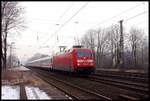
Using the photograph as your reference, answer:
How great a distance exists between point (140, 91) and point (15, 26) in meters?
A: 17.2

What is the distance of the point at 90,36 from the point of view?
198 feet

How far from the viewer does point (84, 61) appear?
21562 millimetres

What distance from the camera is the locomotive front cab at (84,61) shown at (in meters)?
21.0

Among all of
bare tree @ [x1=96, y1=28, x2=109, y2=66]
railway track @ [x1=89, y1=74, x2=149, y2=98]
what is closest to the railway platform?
railway track @ [x1=89, y1=74, x2=149, y2=98]

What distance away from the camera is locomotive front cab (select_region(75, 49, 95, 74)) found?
68.9ft

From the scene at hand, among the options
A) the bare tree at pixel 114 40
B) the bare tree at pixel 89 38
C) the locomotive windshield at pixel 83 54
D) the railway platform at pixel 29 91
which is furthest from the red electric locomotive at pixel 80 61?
the bare tree at pixel 89 38

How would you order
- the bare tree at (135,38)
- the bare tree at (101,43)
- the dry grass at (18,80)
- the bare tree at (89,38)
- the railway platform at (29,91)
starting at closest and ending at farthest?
the railway platform at (29,91) → the dry grass at (18,80) → the bare tree at (135,38) → the bare tree at (101,43) → the bare tree at (89,38)

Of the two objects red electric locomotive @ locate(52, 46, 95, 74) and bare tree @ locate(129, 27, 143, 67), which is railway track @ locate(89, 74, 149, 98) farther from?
bare tree @ locate(129, 27, 143, 67)

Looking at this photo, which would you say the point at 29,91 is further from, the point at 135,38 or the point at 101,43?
the point at 101,43

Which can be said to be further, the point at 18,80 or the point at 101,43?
the point at 101,43

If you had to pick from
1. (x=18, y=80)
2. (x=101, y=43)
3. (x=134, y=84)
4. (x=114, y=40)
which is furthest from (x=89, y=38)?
(x=134, y=84)

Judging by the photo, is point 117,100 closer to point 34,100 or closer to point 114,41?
point 34,100

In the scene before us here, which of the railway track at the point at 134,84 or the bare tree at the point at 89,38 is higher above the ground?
the bare tree at the point at 89,38

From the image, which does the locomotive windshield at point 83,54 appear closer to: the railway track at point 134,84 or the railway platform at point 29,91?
the railway track at point 134,84
